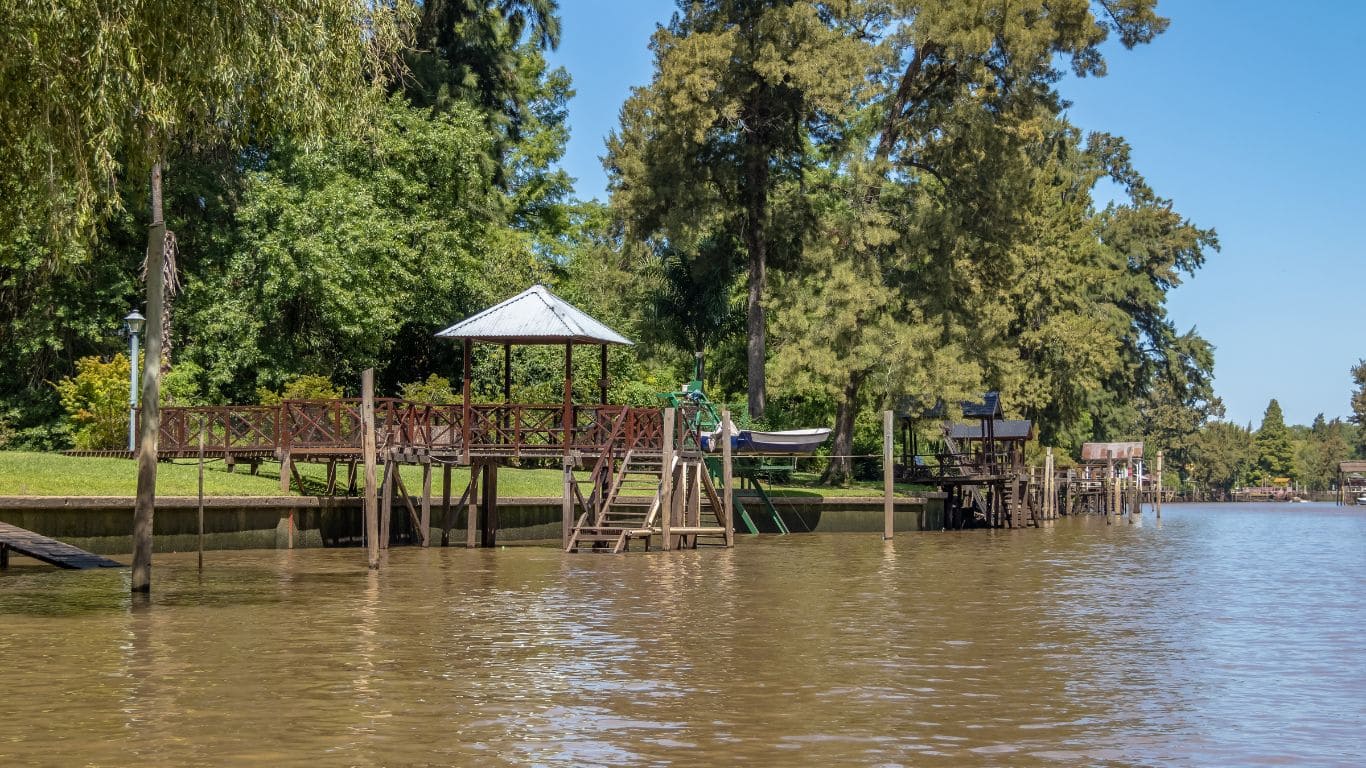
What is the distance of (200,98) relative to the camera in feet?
59.9

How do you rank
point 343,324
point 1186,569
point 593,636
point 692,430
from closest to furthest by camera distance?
point 593,636 < point 1186,569 < point 692,430 < point 343,324

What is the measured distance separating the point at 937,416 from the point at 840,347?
455cm

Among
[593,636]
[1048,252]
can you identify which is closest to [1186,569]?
[593,636]

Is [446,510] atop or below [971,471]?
below

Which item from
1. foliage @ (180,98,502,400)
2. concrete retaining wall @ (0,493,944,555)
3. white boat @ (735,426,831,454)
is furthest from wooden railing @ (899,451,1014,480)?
concrete retaining wall @ (0,493,944,555)

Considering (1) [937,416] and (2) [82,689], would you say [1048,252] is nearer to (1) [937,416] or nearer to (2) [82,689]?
(1) [937,416]

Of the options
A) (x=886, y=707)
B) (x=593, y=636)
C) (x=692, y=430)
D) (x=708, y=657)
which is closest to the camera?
(x=886, y=707)

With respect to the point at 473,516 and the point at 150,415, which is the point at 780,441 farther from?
the point at 150,415

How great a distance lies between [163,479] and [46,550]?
711 cm

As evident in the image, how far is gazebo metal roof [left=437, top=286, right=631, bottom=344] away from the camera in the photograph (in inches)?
1303

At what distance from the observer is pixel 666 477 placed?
107ft

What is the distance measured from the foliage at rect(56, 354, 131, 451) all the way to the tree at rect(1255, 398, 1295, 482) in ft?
445

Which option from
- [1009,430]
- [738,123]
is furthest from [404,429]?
[1009,430]

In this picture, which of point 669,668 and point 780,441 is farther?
point 780,441
